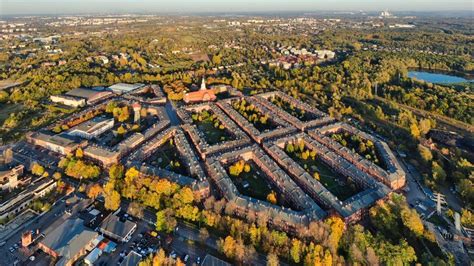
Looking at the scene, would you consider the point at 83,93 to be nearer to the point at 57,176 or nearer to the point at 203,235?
the point at 57,176

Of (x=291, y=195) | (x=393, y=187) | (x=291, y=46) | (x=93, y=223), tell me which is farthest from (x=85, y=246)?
(x=291, y=46)

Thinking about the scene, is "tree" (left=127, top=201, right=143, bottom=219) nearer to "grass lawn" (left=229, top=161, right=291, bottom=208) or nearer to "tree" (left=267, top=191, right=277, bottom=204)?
"grass lawn" (left=229, top=161, right=291, bottom=208)

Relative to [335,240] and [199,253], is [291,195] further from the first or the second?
[199,253]

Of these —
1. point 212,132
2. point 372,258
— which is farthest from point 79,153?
point 372,258

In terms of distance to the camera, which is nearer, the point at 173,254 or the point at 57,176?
the point at 173,254

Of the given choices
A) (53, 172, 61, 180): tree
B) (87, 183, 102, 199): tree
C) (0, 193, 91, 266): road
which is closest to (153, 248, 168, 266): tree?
(0, 193, 91, 266): road

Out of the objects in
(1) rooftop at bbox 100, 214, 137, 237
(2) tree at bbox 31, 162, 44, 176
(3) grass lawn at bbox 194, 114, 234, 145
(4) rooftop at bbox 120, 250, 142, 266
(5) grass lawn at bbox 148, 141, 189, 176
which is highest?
(2) tree at bbox 31, 162, 44, 176
